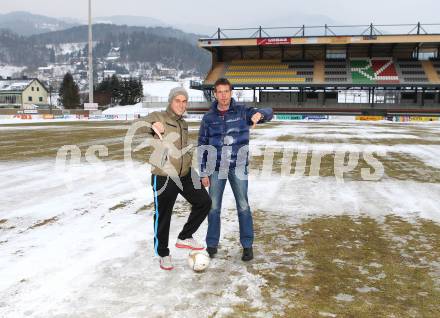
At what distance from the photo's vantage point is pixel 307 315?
2936 millimetres

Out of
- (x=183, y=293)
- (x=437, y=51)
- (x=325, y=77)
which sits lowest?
(x=183, y=293)

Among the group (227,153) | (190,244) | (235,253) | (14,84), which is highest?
(14,84)

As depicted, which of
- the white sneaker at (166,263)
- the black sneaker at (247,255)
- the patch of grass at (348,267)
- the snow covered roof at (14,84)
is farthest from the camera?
the snow covered roof at (14,84)

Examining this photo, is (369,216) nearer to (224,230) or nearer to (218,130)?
(224,230)

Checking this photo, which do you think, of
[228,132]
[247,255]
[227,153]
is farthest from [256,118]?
[247,255]

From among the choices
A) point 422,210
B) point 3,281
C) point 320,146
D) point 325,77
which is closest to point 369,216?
point 422,210

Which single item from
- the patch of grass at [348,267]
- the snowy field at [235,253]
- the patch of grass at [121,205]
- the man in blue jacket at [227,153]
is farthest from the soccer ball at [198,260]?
the patch of grass at [121,205]

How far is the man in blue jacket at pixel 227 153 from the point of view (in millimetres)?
4059

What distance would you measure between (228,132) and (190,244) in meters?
1.23

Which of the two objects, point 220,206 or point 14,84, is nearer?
point 220,206

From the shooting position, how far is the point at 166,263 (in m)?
3.82

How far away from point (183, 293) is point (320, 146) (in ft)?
43.0

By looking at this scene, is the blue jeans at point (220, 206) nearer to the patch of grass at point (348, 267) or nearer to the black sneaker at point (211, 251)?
the black sneaker at point (211, 251)

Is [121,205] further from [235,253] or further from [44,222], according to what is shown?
[235,253]
